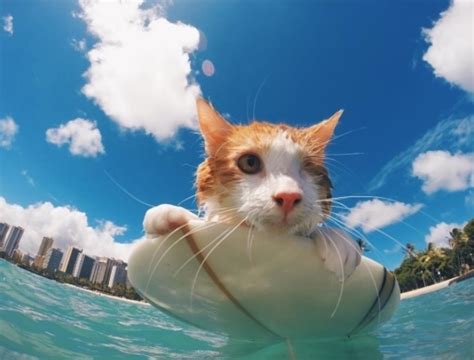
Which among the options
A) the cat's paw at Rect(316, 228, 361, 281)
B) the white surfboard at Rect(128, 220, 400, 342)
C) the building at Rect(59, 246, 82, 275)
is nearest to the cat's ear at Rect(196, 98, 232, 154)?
the white surfboard at Rect(128, 220, 400, 342)

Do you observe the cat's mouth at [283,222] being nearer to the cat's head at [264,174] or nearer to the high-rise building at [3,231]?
the cat's head at [264,174]

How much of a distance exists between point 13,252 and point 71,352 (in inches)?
257

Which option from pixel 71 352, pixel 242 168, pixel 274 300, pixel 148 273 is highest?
pixel 242 168

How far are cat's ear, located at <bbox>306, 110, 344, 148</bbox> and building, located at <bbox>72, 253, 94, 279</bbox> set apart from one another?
8.20m

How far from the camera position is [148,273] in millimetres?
2221

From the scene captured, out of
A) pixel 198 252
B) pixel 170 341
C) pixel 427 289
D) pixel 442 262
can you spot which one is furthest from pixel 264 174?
pixel 442 262

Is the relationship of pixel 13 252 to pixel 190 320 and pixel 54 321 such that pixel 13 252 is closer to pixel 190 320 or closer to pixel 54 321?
pixel 54 321

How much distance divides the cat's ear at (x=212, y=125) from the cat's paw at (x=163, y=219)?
2.55 feet

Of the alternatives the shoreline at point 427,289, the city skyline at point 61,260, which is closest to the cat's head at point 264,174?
the city skyline at point 61,260

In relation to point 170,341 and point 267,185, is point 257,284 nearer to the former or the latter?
point 267,185

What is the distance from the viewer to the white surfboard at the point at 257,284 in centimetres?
189

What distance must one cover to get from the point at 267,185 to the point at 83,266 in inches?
339

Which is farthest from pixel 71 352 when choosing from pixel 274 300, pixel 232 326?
pixel 274 300

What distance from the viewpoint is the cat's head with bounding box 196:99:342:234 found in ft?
6.06
